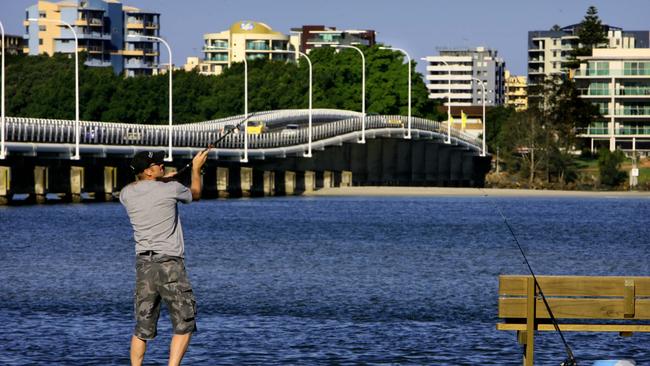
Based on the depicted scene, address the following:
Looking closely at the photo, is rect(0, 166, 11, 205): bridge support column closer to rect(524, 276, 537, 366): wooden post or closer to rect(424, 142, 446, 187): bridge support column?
rect(424, 142, 446, 187): bridge support column

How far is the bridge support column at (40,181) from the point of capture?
89.9 meters

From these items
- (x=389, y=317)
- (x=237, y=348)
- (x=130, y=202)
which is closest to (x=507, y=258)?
(x=389, y=317)

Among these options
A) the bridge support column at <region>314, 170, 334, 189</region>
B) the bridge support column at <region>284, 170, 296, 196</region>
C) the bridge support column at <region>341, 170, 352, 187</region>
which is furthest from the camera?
the bridge support column at <region>341, 170, 352, 187</region>

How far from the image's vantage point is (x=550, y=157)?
153m

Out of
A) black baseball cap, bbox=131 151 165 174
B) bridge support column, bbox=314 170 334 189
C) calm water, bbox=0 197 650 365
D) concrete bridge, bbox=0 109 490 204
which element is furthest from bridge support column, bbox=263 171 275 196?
black baseball cap, bbox=131 151 165 174

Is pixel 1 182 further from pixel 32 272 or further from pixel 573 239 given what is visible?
pixel 32 272

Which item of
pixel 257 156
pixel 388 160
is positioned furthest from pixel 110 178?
pixel 388 160

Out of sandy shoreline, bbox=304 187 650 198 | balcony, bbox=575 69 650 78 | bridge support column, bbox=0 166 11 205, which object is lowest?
sandy shoreline, bbox=304 187 650 198

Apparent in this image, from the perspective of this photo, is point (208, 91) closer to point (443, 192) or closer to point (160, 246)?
point (443, 192)

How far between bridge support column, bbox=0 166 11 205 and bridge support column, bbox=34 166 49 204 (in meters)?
1.55

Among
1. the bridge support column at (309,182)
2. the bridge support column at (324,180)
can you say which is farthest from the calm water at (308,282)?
the bridge support column at (324,180)

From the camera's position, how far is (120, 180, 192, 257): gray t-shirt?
18594mm

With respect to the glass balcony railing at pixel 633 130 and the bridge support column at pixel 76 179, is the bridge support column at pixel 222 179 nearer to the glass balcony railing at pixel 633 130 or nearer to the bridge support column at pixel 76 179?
the bridge support column at pixel 76 179

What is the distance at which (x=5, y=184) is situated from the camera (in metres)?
87.9
